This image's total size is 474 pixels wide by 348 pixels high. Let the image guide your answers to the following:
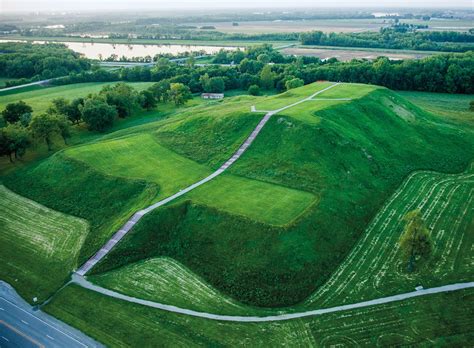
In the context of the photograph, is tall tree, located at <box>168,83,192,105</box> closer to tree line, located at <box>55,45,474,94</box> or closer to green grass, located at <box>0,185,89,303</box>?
tree line, located at <box>55,45,474,94</box>

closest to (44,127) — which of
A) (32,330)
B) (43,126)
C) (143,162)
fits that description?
(43,126)

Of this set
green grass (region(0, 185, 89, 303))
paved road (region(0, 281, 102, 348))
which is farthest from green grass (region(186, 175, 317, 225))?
paved road (region(0, 281, 102, 348))

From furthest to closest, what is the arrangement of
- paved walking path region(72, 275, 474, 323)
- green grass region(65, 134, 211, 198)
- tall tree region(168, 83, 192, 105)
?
tall tree region(168, 83, 192, 105) → green grass region(65, 134, 211, 198) → paved walking path region(72, 275, 474, 323)

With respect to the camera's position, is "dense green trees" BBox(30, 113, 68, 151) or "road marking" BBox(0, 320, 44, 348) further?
"dense green trees" BBox(30, 113, 68, 151)

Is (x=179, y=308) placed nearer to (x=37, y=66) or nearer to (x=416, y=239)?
(x=416, y=239)

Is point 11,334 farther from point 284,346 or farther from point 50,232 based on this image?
point 284,346

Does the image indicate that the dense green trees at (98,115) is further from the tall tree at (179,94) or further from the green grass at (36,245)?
the green grass at (36,245)
